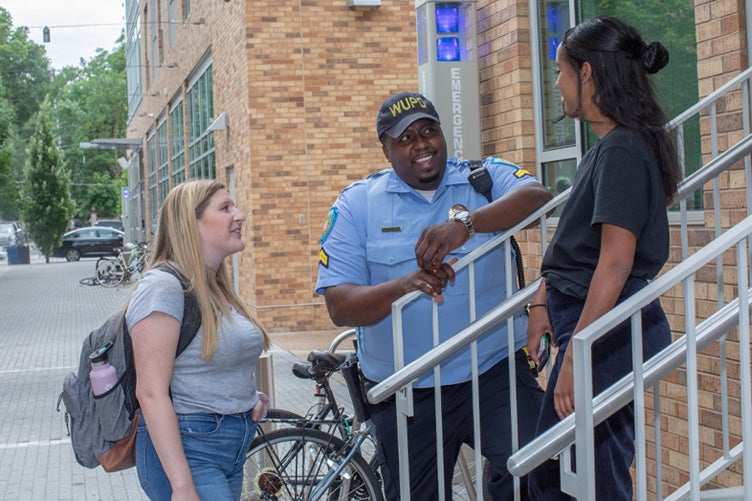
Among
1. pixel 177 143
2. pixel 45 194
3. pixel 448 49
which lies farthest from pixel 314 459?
pixel 45 194

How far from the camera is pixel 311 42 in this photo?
43.4ft

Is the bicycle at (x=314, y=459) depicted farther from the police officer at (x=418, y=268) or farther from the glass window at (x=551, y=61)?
the glass window at (x=551, y=61)

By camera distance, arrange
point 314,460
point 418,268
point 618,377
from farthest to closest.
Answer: point 314,460
point 418,268
point 618,377

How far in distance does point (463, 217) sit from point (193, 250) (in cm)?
91

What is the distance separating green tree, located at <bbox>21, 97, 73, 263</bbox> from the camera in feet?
131

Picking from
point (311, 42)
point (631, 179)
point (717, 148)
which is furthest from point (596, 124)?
point (311, 42)

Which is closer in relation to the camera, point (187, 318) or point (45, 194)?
point (187, 318)

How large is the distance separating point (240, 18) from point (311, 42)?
1.07 meters

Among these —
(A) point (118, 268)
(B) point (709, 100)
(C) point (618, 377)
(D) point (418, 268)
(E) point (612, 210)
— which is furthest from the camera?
(A) point (118, 268)

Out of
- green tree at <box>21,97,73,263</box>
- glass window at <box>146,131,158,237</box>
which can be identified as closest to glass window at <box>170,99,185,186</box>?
glass window at <box>146,131,158,237</box>

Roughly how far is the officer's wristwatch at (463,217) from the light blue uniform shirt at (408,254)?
14 centimetres

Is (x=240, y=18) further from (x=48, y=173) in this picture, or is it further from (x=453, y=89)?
(x=48, y=173)

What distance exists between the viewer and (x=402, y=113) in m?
3.35

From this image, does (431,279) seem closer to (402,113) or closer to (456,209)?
(456,209)
